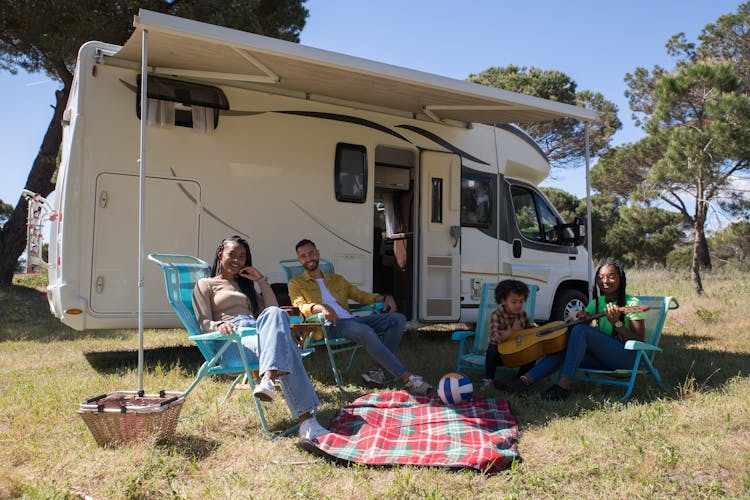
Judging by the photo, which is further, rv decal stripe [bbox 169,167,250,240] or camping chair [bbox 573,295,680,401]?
rv decal stripe [bbox 169,167,250,240]

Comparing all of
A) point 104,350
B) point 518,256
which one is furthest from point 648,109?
point 104,350

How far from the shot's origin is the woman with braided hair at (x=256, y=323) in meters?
2.96

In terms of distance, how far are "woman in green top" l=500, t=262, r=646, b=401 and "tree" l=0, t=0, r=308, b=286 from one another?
7.08 meters

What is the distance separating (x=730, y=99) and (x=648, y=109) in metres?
6.23

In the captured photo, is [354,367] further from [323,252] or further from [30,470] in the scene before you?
[30,470]

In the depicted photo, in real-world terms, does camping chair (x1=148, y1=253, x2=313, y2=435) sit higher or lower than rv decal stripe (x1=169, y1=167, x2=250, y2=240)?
lower

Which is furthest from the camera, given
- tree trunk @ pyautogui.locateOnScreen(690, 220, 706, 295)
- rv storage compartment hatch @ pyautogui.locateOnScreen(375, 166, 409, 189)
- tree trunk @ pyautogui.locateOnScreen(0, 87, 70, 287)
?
tree trunk @ pyautogui.locateOnScreen(690, 220, 706, 295)

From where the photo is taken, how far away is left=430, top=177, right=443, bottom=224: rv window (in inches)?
230

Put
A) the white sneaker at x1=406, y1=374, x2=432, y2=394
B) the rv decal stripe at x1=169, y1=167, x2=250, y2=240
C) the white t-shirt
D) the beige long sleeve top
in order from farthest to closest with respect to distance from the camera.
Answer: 1. the rv decal stripe at x1=169, y1=167, x2=250, y2=240
2. the white t-shirt
3. the white sneaker at x1=406, y1=374, x2=432, y2=394
4. the beige long sleeve top

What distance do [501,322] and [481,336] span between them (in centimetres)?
57

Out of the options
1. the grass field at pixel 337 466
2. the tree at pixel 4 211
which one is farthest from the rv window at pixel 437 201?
the tree at pixel 4 211

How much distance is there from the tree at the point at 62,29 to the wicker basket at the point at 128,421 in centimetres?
723

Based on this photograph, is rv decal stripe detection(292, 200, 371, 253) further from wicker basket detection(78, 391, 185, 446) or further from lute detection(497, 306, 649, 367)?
wicker basket detection(78, 391, 185, 446)

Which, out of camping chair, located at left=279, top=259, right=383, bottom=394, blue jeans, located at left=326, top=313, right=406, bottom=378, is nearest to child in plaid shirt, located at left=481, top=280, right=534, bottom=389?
blue jeans, located at left=326, top=313, right=406, bottom=378
